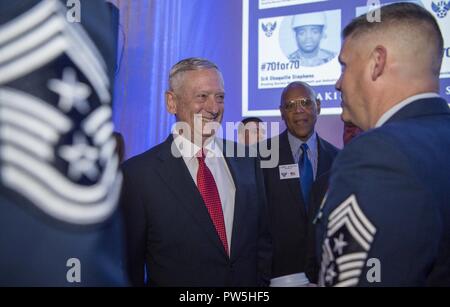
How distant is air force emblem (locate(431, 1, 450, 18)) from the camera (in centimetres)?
308

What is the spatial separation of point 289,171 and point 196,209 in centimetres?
112

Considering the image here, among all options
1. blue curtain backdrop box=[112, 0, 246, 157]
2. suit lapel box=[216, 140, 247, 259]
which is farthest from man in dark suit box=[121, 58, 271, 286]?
blue curtain backdrop box=[112, 0, 246, 157]

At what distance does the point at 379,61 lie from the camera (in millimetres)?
1051

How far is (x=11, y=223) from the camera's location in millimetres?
478

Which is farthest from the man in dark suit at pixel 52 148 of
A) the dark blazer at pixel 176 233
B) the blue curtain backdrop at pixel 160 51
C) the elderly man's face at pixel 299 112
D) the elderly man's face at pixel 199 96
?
the blue curtain backdrop at pixel 160 51

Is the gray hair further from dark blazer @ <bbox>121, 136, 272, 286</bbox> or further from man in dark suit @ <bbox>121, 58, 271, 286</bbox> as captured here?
dark blazer @ <bbox>121, 136, 272, 286</bbox>

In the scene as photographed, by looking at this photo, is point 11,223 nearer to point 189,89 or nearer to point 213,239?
point 213,239

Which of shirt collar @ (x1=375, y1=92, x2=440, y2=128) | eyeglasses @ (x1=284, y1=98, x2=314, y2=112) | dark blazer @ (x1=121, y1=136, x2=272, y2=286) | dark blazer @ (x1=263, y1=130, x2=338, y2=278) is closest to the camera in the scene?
shirt collar @ (x1=375, y1=92, x2=440, y2=128)

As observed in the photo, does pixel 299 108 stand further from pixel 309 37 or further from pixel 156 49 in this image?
pixel 156 49

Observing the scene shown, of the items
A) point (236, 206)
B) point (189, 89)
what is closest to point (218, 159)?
point (236, 206)

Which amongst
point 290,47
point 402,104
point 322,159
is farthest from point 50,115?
point 290,47

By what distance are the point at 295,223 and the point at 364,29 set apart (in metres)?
1.66

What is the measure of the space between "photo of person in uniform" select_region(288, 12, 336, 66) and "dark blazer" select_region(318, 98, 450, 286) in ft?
8.89

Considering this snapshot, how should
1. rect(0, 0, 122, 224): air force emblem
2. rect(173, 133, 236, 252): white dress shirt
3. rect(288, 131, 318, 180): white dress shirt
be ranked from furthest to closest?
rect(288, 131, 318, 180): white dress shirt
rect(173, 133, 236, 252): white dress shirt
rect(0, 0, 122, 224): air force emblem
